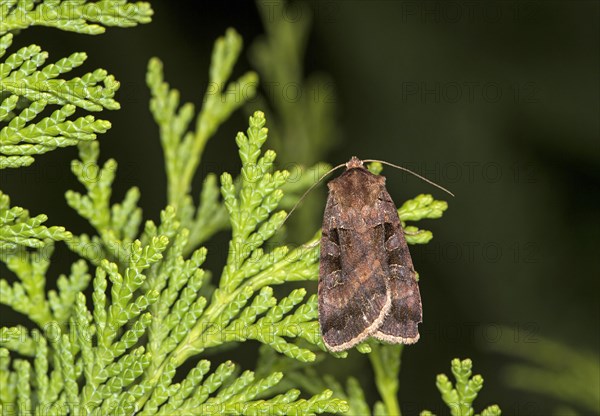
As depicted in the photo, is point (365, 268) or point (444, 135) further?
point (444, 135)

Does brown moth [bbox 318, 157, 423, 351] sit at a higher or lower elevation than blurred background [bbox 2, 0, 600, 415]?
lower

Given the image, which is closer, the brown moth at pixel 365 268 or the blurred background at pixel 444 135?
the brown moth at pixel 365 268

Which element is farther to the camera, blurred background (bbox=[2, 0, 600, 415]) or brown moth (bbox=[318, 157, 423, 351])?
blurred background (bbox=[2, 0, 600, 415])

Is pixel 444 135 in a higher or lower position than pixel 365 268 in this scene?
higher

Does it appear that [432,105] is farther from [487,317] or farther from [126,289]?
[126,289]
